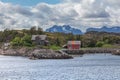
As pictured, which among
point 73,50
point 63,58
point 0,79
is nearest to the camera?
point 0,79

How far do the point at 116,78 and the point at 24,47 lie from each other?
129387 mm

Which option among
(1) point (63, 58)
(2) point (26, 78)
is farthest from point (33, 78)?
(1) point (63, 58)

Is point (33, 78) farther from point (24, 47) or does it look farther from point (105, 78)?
point (24, 47)

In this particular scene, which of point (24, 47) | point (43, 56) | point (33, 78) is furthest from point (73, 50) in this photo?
point (33, 78)

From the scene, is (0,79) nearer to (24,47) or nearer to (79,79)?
(79,79)

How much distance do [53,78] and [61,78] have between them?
4.62 ft

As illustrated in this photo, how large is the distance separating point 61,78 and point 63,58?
71.8 m

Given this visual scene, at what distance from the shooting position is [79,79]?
6994 centimetres

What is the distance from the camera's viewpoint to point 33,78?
72.8 meters

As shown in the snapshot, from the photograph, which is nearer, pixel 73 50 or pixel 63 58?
pixel 63 58

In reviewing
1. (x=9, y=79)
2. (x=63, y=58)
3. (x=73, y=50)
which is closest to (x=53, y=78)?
(x=9, y=79)

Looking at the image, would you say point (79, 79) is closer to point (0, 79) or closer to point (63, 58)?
point (0, 79)

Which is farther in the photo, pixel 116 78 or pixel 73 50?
pixel 73 50

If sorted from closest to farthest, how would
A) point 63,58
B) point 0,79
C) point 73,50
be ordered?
point 0,79
point 63,58
point 73,50
